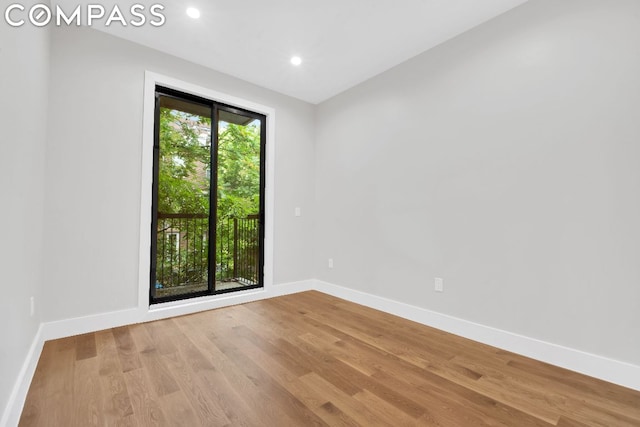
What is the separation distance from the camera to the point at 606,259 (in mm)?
1884

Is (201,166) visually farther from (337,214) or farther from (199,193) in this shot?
(337,214)

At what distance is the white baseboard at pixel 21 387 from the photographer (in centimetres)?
130

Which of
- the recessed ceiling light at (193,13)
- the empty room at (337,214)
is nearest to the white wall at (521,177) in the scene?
the empty room at (337,214)

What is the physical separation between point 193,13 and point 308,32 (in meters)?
0.97

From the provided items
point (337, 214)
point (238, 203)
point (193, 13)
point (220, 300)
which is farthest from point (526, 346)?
point (193, 13)

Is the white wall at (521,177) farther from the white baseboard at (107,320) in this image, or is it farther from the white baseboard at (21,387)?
the white baseboard at (21,387)

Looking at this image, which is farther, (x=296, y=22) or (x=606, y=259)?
(x=296, y=22)

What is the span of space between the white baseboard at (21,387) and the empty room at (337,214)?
22mm

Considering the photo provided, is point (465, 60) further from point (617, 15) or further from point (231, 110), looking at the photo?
point (231, 110)

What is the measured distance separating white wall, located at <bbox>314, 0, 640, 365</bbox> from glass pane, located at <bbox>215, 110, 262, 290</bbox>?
5.08 ft

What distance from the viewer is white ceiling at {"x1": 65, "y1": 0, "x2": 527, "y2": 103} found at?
2.31m

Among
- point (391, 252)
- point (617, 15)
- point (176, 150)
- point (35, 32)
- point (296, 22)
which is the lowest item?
point (391, 252)

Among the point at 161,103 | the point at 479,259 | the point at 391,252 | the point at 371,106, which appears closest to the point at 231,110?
the point at 161,103

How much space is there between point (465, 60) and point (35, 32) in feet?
10.5
